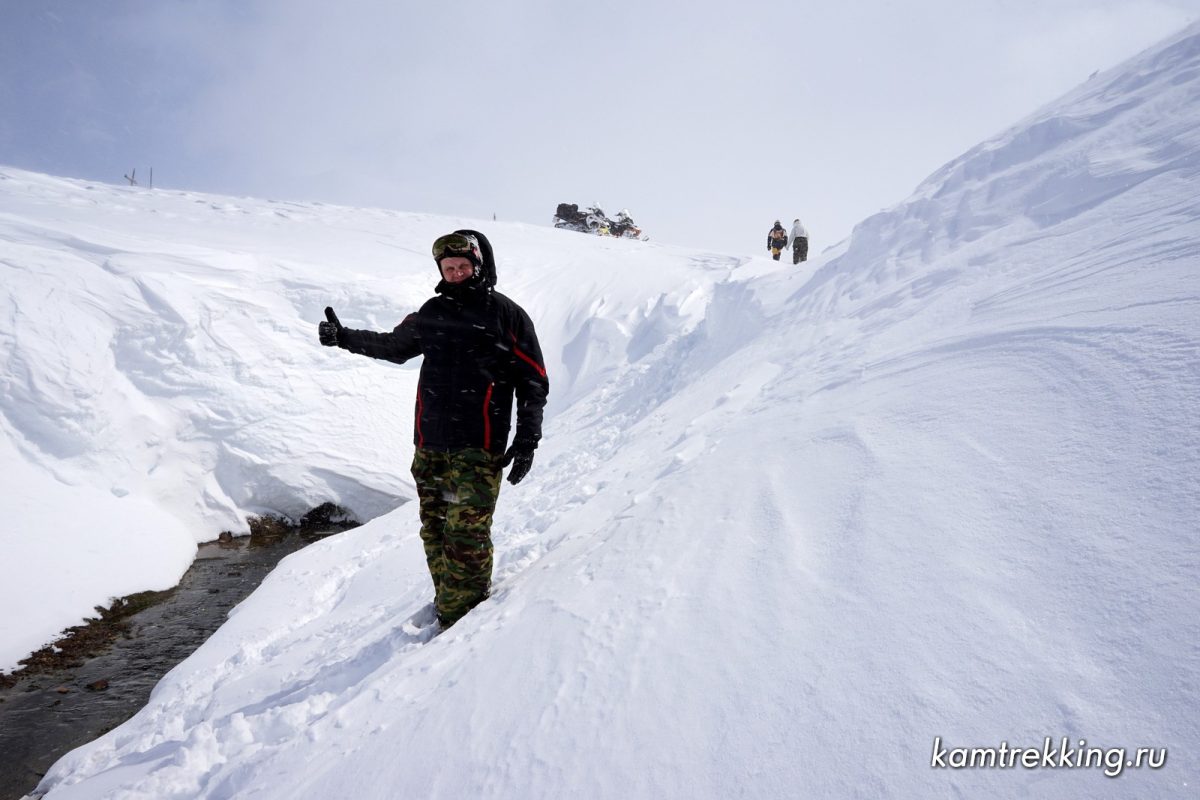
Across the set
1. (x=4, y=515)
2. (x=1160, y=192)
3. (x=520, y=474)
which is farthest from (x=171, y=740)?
(x=1160, y=192)

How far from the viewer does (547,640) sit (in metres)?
1.96

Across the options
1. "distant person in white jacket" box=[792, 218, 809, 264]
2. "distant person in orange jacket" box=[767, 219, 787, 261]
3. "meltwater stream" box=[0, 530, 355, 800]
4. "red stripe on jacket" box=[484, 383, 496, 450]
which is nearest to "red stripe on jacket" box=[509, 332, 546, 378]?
"red stripe on jacket" box=[484, 383, 496, 450]

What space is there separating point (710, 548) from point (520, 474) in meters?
1.06

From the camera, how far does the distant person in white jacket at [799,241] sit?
13.5 metres

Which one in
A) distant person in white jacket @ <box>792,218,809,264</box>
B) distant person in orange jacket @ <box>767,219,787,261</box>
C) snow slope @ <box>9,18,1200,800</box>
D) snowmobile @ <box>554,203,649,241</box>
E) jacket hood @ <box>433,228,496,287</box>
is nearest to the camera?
snow slope @ <box>9,18,1200,800</box>

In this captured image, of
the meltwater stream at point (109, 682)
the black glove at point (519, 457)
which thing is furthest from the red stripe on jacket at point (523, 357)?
the meltwater stream at point (109, 682)

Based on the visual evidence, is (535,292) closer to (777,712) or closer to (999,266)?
(999,266)

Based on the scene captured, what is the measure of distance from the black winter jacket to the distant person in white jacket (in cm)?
1234

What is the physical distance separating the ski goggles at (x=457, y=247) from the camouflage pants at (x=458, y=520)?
0.95m

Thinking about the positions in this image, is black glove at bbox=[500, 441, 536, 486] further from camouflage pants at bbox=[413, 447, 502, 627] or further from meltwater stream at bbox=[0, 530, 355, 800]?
meltwater stream at bbox=[0, 530, 355, 800]

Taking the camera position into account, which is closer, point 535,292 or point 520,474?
point 520,474

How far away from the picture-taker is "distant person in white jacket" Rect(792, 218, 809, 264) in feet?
44.3

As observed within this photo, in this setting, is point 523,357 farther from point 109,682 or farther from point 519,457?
point 109,682

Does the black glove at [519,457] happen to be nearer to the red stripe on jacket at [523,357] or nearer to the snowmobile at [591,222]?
the red stripe on jacket at [523,357]
